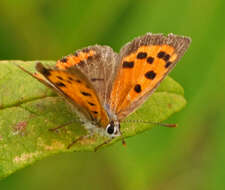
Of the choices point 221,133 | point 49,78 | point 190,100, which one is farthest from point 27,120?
point 221,133

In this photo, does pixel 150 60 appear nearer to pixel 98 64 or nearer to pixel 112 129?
pixel 98 64

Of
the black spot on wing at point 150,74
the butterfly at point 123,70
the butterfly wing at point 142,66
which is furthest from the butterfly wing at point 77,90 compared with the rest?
the black spot on wing at point 150,74

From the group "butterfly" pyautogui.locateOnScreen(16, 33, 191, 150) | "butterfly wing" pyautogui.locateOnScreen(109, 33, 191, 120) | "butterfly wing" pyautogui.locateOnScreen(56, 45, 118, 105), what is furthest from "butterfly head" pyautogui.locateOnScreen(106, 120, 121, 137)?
"butterfly wing" pyautogui.locateOnScreen(56, 45, 118, 105)

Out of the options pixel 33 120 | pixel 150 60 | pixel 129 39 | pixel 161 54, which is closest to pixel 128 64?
pixel 150 60

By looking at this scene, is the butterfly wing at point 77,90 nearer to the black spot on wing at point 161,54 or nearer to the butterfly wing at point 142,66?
the butterfly wing at point 142,66

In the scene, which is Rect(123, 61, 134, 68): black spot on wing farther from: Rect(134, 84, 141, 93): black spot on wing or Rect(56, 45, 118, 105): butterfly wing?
Rect(134, 84, 141, 93): black spot on wing

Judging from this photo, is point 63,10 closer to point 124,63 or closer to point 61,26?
point 61,26
